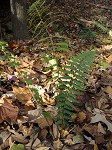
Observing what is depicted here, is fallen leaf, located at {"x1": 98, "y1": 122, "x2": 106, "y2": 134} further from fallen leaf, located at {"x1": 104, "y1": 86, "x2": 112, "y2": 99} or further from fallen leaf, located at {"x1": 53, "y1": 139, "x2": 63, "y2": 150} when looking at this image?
fallen leaf, located at {"x1": 104, "y1": 86, "x2": 112, "y2": 99}

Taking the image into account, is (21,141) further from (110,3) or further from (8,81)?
(110,3)

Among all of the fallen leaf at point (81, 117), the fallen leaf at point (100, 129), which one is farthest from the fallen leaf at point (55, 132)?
the fallen leaf at point (100, 129)

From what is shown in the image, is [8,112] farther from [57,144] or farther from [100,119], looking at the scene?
[100,119]

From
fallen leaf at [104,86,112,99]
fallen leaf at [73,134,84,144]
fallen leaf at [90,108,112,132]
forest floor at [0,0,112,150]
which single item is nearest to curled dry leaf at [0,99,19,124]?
forest floor at [0,0,112,150]

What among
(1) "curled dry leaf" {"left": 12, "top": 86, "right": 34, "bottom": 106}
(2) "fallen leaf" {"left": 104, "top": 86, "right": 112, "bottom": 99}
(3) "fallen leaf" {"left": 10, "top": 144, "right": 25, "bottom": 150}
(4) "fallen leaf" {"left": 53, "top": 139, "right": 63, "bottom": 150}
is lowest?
(4) "fallen leaf" {"left": 53, "top": 139, "right": 63, "bottom": 150}

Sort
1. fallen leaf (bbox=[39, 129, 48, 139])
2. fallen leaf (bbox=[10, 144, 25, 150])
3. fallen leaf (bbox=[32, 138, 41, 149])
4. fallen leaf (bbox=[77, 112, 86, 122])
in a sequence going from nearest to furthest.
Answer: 1. fallen leaf (bbox=[10, 144, 25, 150])
2. fallen leaf (bbox=[32, 138, 41, 149])
3. fallen leaf (bbox=[39, 129, 48, 139])
4. fallen leaf (bbox=[77, 112, 86, 122])

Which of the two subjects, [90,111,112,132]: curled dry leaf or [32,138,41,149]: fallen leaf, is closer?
[32,138,41,149]: fallen leaf

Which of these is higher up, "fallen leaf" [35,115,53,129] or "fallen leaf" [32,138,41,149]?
"fallen leaf" [35,115,53,129]

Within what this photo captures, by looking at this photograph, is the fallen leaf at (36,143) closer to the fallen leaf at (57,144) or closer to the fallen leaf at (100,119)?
the fallen leaf at (57,144)

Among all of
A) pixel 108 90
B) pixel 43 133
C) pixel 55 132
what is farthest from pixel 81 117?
pixel 108 90
